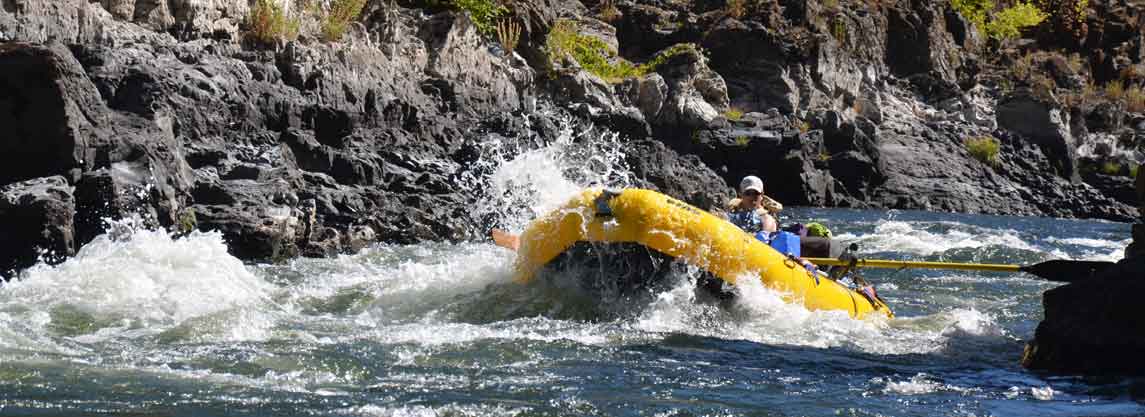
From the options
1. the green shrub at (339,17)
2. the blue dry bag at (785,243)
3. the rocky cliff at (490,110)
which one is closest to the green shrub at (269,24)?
the rocky cliff at (490,110)

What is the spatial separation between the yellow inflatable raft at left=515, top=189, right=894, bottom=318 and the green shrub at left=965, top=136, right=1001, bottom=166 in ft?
57.4

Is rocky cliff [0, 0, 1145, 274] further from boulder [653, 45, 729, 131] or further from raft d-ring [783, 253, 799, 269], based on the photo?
raft d-ring [783, 253, 799, 269]

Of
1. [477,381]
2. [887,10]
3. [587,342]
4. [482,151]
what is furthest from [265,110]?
[887,10]

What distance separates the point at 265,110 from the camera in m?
12.1

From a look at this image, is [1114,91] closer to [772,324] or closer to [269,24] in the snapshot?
[269,24]

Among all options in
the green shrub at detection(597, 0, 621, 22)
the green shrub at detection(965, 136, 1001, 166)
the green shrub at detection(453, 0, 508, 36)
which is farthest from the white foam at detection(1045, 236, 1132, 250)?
the green shrub at detection(597, 0, 621, 22)

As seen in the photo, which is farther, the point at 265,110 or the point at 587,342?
the point at 265,110

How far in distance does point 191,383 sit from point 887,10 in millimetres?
25353

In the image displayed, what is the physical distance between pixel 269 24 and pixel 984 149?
1601 centimetres

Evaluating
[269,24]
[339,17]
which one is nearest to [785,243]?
[269,24]

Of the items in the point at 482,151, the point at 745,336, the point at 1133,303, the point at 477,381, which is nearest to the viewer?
the point at 477,381

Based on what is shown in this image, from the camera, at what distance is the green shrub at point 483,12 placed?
1711 centimetres

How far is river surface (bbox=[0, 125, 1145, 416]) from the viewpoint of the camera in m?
5.25

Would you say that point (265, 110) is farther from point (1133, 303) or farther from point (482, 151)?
point (1133, 303)
